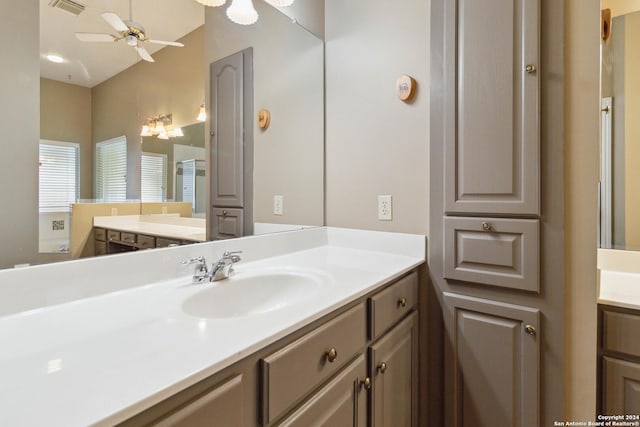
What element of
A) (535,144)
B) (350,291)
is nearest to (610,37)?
(535,144)

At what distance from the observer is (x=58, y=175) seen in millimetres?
862

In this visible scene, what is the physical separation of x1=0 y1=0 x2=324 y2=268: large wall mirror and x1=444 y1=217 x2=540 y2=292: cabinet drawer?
2.42ft

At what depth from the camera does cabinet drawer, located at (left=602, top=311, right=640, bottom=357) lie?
1.03m

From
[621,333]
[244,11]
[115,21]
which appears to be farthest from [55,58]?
[621,333]

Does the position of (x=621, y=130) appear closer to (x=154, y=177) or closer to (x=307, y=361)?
(x=307, y=361)

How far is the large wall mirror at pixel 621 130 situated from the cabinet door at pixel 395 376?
101cm

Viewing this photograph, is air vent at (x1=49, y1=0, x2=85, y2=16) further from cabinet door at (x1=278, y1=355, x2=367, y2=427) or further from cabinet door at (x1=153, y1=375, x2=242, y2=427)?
cabinet door at (x1=278, y1=355, x2=367, y2=427)

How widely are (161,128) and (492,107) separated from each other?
4.01ft

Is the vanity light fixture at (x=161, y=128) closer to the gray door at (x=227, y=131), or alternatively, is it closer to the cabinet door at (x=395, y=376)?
the gray door at (x=227, y=131)

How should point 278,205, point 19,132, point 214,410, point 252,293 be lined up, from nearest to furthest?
point 214,410
point 19,132
point 252,293
point 278,205

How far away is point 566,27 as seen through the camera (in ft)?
3.55

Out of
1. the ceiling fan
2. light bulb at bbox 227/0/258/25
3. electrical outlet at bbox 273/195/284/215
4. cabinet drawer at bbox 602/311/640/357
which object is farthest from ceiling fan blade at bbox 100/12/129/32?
cabinet drawer at bbox 602/311/640/357

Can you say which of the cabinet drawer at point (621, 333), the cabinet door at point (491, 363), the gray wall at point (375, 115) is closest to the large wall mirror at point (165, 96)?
the gray wall at point (375, 115)

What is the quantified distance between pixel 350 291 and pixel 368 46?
1250mm
